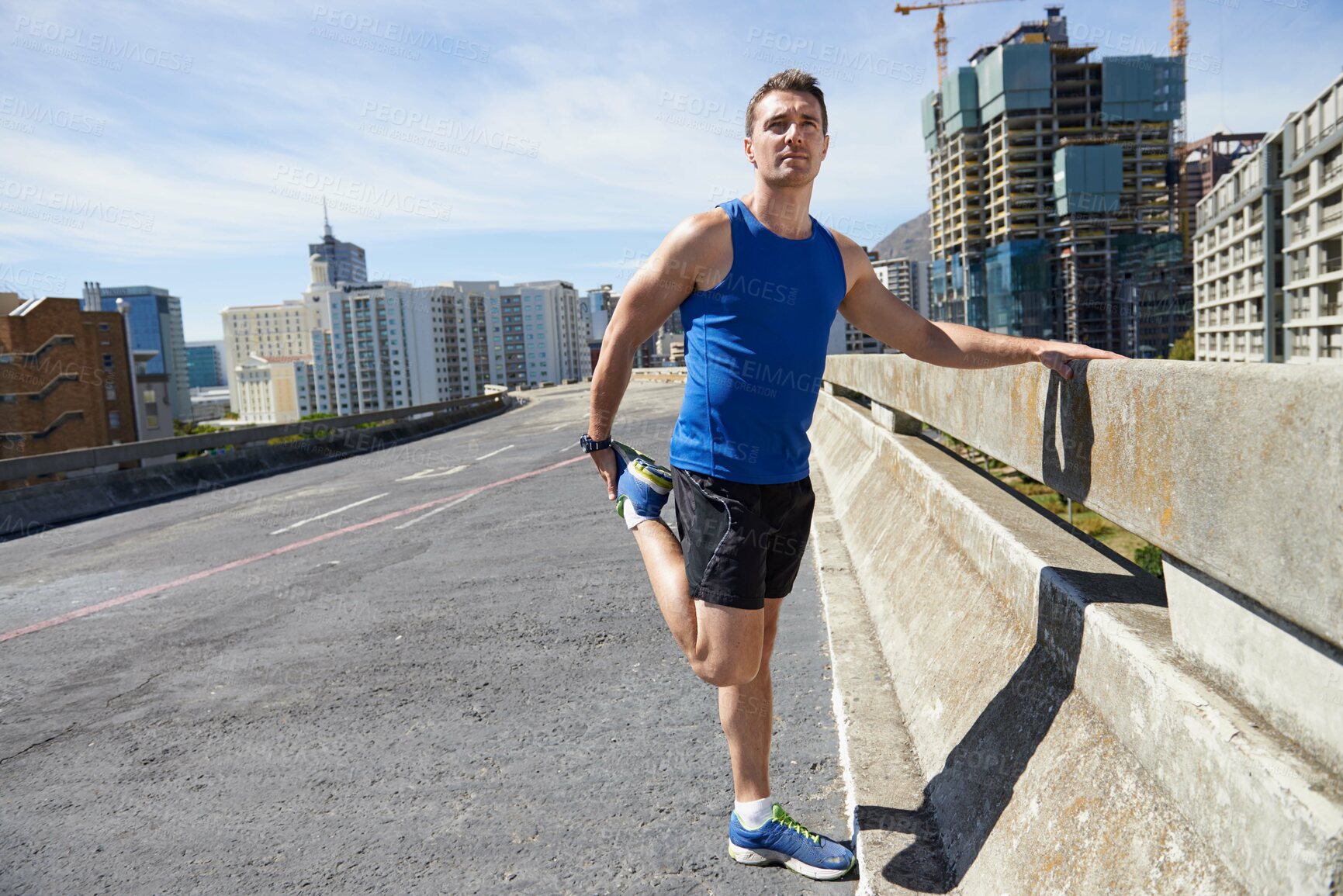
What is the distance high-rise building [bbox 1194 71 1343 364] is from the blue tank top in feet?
257

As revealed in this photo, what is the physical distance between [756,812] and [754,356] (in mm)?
1270

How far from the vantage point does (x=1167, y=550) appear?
1727 millimetres

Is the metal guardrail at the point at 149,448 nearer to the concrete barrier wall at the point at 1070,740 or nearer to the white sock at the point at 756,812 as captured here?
the white sock at the point at 756,812

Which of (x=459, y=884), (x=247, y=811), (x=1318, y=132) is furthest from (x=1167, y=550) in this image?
(x=1318, y=132)

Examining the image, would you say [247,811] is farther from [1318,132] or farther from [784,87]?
[1318,132]

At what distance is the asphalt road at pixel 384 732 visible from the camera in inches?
97.1

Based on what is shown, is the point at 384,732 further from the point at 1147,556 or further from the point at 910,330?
the point at 1147,556

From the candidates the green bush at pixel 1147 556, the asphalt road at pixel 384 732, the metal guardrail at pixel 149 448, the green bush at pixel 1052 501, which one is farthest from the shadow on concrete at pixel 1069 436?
the green bush at pixel 1052 501

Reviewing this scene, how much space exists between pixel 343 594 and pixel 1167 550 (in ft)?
16.7

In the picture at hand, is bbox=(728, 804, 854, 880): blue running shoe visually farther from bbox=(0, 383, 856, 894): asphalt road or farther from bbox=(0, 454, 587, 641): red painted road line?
bbox=(0, 454, 587, 641): red painted road line

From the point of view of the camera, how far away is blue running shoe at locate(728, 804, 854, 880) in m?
2.34

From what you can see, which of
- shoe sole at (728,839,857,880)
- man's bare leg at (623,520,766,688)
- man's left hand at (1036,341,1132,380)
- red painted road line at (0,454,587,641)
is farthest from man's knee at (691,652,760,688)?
red painted road line at (0,454,587,641)

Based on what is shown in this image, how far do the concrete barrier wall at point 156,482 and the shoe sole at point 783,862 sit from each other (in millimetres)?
10683

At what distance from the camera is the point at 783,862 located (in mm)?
2387
